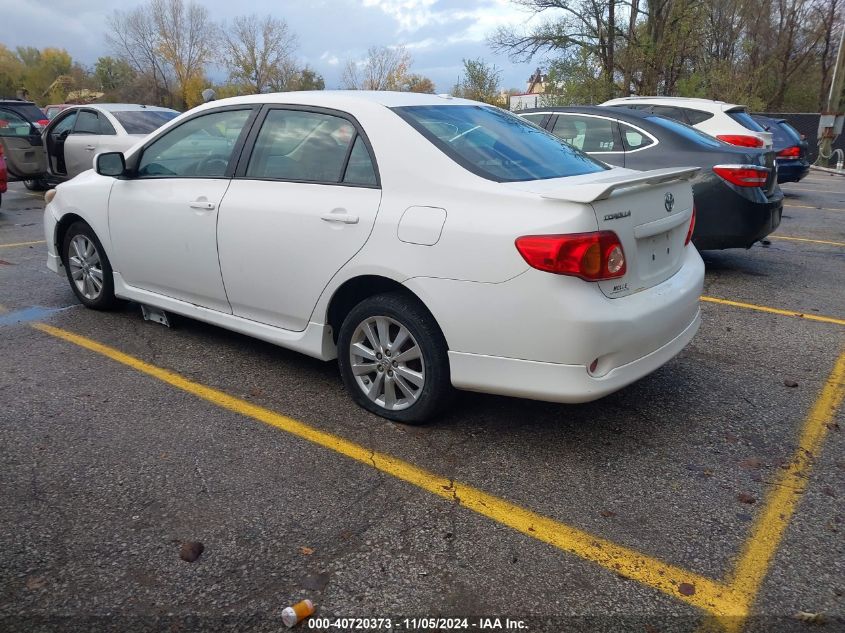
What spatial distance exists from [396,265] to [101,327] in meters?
2.97

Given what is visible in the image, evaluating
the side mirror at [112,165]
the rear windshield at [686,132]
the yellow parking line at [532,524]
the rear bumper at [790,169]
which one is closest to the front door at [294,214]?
the yellow parking line at [532,524]

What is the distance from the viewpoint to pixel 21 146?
11.9 meters

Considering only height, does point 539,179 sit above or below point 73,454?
above

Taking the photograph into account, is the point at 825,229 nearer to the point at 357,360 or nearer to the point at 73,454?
the point at 357,360

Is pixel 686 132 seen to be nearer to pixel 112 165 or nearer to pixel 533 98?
pixel 112 165

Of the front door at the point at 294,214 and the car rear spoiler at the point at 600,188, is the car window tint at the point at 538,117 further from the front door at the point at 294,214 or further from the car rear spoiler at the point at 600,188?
the car rear spoiler at the point at 600,188

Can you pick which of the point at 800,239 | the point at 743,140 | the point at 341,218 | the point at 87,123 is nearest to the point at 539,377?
the point at 341,218

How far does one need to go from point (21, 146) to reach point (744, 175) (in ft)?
37.3

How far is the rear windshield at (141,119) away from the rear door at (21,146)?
197 cm

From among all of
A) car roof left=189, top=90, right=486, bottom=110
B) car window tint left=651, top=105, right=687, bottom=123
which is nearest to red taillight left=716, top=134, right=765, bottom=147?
car window tint left=651, top=105, right=687, bottom=123

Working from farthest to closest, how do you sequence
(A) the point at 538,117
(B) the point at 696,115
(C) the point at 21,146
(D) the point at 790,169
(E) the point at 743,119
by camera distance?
(D) the point at 790,169 < (C) the point at 21,146 < (E) the point at 743,119 < (B) the point at 696,115 < (A) the point at 538,117

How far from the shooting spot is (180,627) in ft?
7.39

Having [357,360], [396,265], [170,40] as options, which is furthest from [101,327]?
[170,40]

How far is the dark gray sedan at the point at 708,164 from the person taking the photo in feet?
21.2
